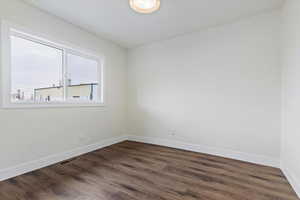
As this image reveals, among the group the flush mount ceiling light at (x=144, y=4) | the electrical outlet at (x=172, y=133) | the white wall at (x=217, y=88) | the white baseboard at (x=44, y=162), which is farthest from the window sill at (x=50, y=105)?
the flush mount ceiling light at (x=144, y=4)

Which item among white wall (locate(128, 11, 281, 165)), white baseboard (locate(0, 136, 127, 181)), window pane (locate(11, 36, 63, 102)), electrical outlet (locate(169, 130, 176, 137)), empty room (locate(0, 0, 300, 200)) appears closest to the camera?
empty room (locate(0, 0, 300, 200))

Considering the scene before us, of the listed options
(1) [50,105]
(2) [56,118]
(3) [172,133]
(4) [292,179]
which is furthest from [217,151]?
(1) [50,105]

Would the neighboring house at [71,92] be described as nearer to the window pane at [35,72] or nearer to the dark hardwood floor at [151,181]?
the window pane at [35,72]

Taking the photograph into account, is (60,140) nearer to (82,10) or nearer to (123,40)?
(82,10)

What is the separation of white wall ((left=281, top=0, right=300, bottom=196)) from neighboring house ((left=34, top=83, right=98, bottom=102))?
3.32 metres

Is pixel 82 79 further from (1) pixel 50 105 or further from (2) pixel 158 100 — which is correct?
(2) pixel 158 100

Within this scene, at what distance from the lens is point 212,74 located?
280 cm

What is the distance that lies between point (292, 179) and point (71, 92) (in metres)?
3.56

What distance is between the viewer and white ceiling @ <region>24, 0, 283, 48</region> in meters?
2.12

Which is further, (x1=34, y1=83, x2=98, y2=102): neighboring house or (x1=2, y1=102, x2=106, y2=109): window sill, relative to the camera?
(x1=34, y1=83, x2=98, y2=102): neighboring house

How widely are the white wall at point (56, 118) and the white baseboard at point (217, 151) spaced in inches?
36.2

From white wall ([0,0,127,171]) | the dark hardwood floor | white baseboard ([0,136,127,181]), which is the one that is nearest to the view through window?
white wall ([0,0,127,171])

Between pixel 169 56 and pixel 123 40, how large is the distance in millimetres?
1143

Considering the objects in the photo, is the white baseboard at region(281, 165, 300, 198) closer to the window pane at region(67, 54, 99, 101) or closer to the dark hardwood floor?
the dark hardwood floor
